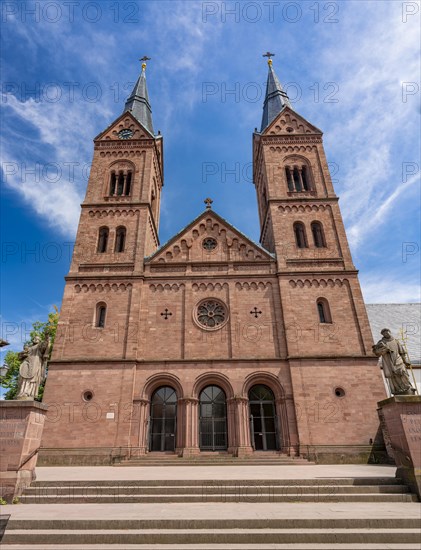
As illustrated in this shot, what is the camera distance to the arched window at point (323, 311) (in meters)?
20.0

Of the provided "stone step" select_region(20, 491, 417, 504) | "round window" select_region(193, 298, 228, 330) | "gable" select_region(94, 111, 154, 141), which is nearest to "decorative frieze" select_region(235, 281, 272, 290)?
"round window" select_region(193, 298, 228, 330)

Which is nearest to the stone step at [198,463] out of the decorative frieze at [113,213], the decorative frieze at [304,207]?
the decorative frieze at [113,213]

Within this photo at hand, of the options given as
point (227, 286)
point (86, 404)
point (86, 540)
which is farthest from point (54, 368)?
point (86, 540)

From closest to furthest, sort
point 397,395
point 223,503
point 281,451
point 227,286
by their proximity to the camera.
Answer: point 223,503 < point 397,395 < point 281,451 < point 227,286

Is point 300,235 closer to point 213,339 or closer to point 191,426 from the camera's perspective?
point 213,339

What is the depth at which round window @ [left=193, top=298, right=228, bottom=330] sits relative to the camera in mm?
20016

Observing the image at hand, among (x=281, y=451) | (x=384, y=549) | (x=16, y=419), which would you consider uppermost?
(x=16, y=419)

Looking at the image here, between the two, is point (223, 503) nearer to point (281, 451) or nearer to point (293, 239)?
point (281, 451)

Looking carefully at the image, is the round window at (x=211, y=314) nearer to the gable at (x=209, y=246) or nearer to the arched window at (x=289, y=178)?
the gable at (x=209, y=246)

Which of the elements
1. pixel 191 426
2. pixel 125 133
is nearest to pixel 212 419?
pixel 191 426

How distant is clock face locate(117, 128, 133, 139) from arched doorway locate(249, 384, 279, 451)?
21853 millimetres

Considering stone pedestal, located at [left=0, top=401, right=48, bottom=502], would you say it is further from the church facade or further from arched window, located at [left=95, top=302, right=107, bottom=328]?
arched window, located at [left=95, top=302, right=107, bottom=328]

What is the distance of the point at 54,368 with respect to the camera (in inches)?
728

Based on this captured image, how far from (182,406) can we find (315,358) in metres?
7.67
